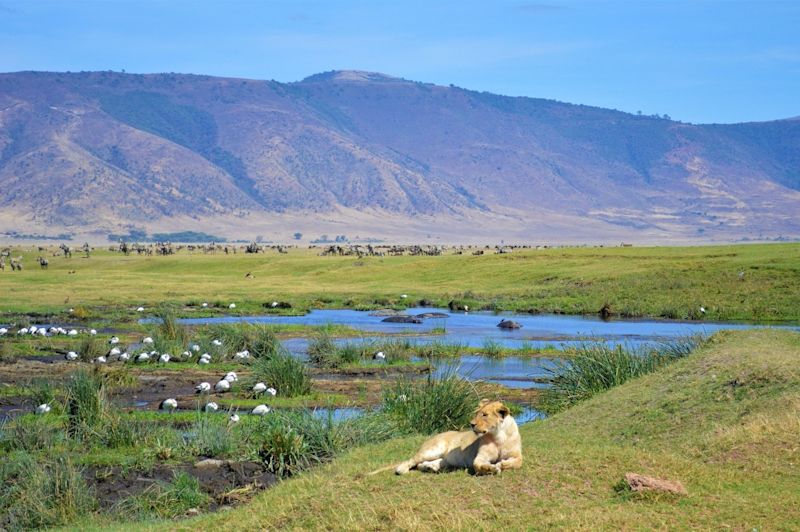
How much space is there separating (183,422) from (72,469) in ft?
20.3

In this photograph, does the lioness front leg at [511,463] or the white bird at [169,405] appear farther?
the white bird at [169,405]

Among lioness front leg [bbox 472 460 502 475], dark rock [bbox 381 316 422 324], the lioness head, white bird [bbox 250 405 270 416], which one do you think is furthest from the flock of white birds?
dark rock [bbox 381 316 422 324]

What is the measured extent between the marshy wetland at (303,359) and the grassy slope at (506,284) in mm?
209

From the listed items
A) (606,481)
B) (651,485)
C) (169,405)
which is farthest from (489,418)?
(169,405)

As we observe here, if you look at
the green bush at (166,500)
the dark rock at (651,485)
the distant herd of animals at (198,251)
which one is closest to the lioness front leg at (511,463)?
the dark rock at (651,485)

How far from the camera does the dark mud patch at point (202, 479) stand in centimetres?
1543

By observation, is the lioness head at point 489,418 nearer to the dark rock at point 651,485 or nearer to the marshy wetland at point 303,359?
the marshy wetland at point 303,359

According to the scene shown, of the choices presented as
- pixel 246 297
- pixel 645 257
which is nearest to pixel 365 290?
pixel 246 297

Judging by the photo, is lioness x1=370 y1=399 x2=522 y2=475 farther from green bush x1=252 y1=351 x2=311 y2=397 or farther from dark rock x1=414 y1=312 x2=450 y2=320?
dark rock x1=414 y1=312 x2=450 y2=320

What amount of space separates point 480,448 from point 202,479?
5.78m

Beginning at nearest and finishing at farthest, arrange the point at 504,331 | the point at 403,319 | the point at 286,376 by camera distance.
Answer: the point at 286,376 < the point at 504,331 < the point at 403,319

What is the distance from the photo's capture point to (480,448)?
12.1 meters

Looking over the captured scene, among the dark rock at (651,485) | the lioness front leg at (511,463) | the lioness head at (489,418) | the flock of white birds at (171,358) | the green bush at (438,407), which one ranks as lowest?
the flock of white birds at (171,358)

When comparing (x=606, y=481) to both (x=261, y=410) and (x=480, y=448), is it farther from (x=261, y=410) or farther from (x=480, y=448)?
(x=261, y=410)
